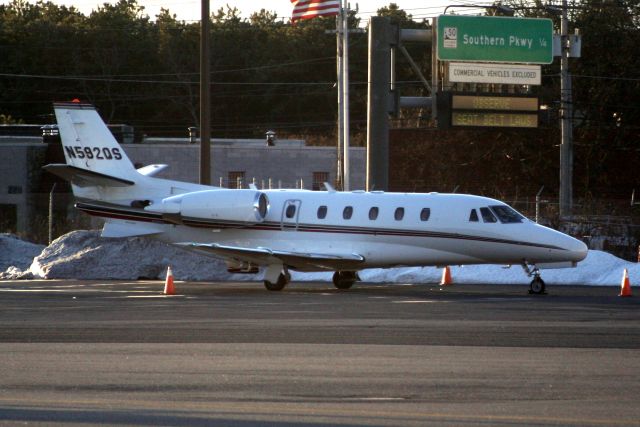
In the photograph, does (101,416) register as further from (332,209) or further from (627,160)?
(627,160)

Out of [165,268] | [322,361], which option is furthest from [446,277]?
[322,361]

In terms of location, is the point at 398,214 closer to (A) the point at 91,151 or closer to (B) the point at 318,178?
(A) the point at 91,151

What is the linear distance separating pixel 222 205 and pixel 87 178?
10.9 feet

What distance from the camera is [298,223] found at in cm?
2861

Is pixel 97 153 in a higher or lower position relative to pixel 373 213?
higher

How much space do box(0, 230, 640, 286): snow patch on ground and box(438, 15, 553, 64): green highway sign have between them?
711 cm

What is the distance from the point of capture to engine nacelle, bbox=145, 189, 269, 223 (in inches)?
1128

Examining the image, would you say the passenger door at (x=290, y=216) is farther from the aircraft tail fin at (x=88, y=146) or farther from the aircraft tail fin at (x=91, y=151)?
the aircraft tail fin at (x=88, y=146)

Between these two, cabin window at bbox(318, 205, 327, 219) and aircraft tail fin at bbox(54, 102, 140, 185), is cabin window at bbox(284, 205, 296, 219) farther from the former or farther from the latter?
aircraft tail fin at bbox(54, 102, 140, 185)

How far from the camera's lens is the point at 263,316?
2059cm

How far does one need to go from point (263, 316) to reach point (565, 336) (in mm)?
5530

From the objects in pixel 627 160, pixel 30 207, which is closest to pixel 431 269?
pixel 30 207

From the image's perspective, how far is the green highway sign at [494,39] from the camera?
116ft

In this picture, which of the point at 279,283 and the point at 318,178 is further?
the point at 318,178
